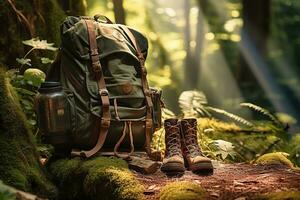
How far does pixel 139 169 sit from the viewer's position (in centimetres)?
388

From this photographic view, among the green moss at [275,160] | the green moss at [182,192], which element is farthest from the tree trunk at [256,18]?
the green moss at [182,192]

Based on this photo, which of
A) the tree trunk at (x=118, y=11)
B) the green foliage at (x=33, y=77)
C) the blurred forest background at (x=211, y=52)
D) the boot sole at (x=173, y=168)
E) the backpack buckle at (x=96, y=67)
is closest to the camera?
the boot sole at (x=173, y=168)

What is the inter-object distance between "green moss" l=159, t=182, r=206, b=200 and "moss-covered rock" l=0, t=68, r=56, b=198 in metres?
1.04

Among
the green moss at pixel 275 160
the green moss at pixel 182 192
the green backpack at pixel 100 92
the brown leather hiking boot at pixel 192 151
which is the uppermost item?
the green backpack at pixel 100 92

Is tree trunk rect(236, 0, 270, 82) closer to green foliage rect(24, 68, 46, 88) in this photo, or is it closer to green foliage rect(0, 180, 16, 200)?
green foliage rect(24, 68, 46, 88)

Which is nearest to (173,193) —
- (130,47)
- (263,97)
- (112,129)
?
(112,129)

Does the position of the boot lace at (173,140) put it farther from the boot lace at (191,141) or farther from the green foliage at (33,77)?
the green foliage at (33,77)

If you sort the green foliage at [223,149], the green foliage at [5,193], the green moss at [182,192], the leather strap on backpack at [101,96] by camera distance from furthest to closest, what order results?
the green foliage at [223,149] < the leather strap on backpack at [101,96] < the green moss at [182,192] < the green foliage at [5,193]

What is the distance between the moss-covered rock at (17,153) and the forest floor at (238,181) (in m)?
0.81

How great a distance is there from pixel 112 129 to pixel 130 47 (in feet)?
3.00

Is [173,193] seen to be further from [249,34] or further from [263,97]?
[263,97]

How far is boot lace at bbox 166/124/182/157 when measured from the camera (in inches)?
160

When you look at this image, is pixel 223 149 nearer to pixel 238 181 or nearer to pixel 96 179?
pixel 238 181

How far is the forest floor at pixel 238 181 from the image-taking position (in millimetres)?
3223
